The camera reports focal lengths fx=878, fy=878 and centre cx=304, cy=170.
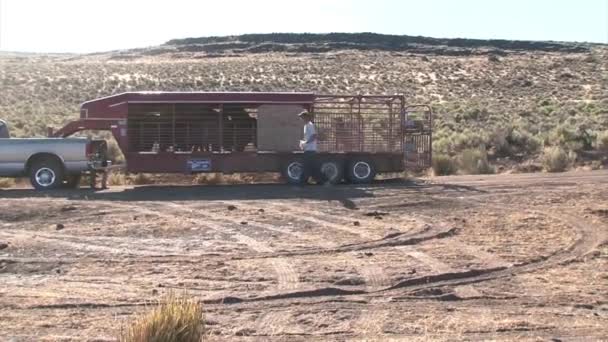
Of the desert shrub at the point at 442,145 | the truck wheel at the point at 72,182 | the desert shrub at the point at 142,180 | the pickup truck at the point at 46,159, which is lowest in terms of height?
the desert shrub at the point at 142,180

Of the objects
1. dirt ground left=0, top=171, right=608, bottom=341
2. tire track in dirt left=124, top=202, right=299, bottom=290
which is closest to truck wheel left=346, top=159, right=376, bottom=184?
dirt ground left=0, top=171, right=608, bottom=341

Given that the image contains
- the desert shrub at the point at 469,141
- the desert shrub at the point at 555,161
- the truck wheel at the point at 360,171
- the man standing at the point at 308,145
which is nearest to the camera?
the man standing at the point at 308,145

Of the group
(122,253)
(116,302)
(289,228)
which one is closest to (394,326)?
(116,302)

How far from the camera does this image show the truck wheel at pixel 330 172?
910 inches

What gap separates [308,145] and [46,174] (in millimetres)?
6706

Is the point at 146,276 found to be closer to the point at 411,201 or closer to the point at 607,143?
the point at 411,201

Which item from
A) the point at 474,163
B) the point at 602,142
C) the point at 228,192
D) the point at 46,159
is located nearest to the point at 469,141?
the point at 602,142

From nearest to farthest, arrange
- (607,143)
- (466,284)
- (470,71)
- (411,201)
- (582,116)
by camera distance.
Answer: (466,284), (411,201), (607,143), (582,116), (470,71)

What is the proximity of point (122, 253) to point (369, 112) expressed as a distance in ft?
43.2

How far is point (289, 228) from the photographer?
49.9 feet

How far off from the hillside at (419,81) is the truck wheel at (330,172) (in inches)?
272

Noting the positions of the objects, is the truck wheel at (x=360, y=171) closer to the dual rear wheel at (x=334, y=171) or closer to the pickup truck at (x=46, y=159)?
the dual rear wheel at (x=334, y=171)

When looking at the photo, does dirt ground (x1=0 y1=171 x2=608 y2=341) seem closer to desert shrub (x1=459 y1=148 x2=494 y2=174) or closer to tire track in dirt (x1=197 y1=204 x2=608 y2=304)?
tire track in dirt (x1=197 y1=204 x2=608 y2=304)

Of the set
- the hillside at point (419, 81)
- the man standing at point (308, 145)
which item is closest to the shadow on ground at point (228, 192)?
the man standing at point (308, 145)
